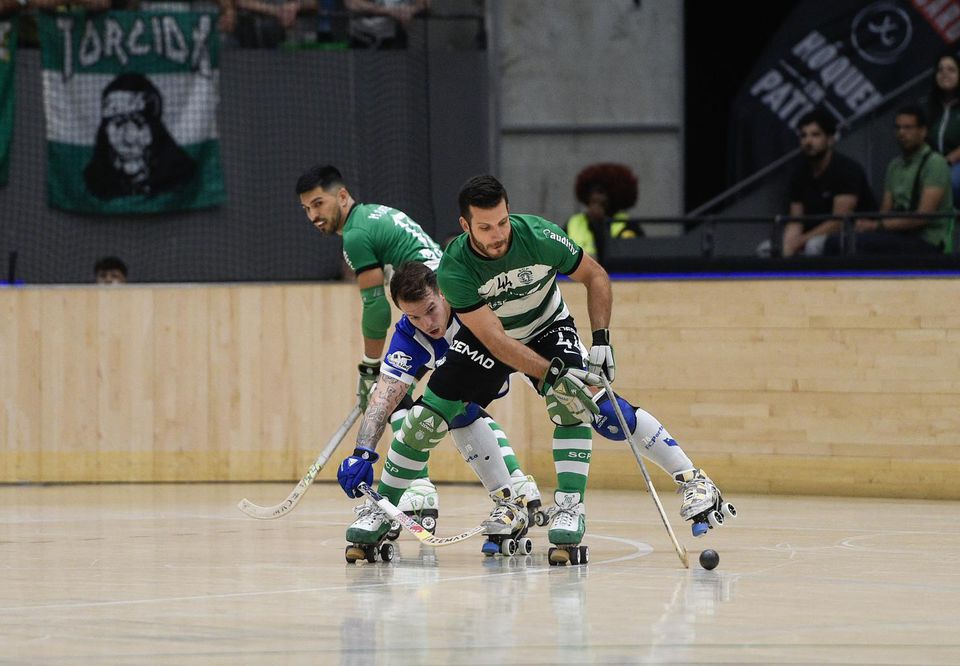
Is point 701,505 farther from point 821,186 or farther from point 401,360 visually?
point 821,186

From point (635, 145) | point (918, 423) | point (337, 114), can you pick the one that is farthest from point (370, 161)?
point (918, 423)

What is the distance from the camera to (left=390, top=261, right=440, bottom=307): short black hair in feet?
24.6

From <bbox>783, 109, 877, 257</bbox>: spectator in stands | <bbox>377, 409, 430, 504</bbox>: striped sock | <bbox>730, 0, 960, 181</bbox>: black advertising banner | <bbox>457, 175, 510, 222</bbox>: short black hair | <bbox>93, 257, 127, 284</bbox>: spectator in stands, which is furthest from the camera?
<bbox>730, 0, 960, 181</bbox>: black advertising banner

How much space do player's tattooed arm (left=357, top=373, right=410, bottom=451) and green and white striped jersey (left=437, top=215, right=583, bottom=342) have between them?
84 cm

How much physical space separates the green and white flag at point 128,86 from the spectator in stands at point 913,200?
631cm

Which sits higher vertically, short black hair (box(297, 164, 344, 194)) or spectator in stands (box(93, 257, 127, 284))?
short black hair (box(297, 164, 344, 194))

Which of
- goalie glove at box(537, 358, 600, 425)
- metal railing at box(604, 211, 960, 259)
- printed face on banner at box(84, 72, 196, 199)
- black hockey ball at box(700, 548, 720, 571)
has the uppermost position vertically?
printed face on banner at box(84, 72, 196, 199)

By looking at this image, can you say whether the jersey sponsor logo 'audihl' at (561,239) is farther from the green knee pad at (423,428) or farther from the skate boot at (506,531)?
the skate boot at (506,531)

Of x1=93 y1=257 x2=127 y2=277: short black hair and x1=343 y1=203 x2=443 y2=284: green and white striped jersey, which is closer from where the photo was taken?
x1=343 y1=203 x2=443 y2=284: green and white striped jersey

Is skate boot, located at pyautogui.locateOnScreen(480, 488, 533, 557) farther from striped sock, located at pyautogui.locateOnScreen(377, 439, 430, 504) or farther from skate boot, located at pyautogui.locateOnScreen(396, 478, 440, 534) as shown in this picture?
skate boot, located at pyautogui.locateOnScreen(396, 478, 440, 534)

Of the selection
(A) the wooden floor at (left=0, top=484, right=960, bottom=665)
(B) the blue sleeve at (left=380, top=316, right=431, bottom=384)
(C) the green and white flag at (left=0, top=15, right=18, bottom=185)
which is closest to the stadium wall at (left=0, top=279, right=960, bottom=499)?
(A) the wooden floor at (left=0, top=484, right=960, bottom=665)

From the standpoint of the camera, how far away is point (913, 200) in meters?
11.4

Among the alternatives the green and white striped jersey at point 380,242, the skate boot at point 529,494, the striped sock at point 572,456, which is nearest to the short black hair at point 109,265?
the green and white striped jersey at point 380,242

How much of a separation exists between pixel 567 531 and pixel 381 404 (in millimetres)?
1286
